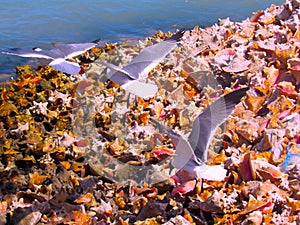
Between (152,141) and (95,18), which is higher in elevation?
(95,18)

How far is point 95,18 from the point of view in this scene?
4.45 meters

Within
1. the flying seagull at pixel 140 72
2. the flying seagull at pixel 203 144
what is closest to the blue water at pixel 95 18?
the flying seagull at pixel 140 72

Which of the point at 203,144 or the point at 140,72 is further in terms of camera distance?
the point at 140,72

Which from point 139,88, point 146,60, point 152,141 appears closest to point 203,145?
point 152,141

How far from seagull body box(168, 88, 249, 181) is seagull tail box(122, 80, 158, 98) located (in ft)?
1.84

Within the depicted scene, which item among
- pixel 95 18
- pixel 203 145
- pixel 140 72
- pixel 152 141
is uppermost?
pixel 95 18

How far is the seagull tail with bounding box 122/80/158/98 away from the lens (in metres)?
2.12

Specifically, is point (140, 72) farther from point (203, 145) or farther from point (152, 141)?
point (203, 145)

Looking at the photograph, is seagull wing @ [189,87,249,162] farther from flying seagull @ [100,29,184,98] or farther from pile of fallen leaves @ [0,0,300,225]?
flying seagull @ [100,29,184,98]

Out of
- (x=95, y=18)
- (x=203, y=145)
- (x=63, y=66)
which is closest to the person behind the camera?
(x=203, y=145)

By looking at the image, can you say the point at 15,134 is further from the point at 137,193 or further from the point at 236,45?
the point at 236,45

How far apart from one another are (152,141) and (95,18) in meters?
2.79

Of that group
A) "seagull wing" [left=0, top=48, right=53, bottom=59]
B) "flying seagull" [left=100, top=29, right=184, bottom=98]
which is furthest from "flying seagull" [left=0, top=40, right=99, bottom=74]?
"flying seagull" [left=100, top=29, right=184, bottom=98]

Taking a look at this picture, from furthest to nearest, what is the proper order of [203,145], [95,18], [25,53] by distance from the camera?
[95,18] → [25,53] → [203,145]
